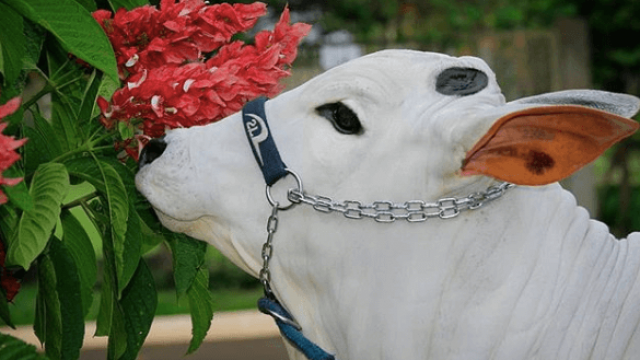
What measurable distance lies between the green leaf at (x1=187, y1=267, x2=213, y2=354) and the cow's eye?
2.04ft

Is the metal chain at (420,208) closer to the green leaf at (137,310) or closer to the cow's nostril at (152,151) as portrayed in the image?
the cow's nostril at (152,151)

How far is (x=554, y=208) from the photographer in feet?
7.55

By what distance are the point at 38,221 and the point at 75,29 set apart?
0.38m

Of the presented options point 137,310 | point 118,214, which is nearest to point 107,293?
point 137,310

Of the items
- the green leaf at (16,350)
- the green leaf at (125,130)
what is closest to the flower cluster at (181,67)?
the green leaf at (125,130)

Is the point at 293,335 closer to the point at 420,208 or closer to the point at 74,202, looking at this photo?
the point at 420,208

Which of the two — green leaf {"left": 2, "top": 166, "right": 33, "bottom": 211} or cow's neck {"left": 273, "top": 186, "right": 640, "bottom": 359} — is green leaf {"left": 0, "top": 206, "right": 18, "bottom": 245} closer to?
green leaf {"left": 2, "top": 166, "right": 33, "bottom": 211}

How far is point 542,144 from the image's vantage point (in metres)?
2.12

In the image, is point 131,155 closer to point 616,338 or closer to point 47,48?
point 47,48

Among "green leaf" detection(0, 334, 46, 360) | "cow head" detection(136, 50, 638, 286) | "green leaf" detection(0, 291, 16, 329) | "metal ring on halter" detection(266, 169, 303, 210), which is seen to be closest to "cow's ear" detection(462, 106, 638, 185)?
"cow head" detection(136, 50, 638, 286)

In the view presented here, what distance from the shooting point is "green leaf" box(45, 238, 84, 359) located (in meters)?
2.51

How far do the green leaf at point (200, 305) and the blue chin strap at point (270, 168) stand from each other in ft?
1.08

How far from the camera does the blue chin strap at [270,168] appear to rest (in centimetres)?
236

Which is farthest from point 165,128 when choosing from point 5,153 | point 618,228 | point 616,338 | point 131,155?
point 618,228
